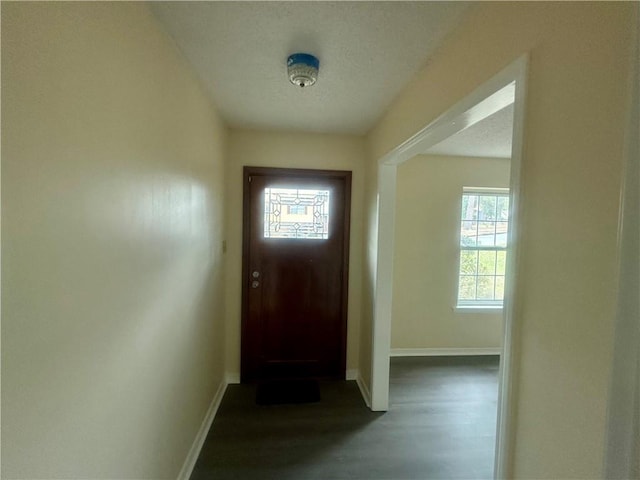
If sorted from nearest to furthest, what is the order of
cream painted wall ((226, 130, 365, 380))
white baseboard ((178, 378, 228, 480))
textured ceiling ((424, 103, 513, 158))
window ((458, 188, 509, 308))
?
white baseboard ((178, 378, 228, 480))
textured ceiling ((424, 103, 513, 158))
cream painted wall ((226, 130, 365, 380))
window ((458, 188, 509, 308))

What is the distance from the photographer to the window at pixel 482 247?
140 inches

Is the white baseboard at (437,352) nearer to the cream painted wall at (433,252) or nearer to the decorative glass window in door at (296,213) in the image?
the cream painted wall at (433,252)

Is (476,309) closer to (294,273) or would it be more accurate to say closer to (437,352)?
(437,352)

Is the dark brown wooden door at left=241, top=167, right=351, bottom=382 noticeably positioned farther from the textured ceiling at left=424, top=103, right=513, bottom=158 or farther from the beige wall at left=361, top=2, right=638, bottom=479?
the beige wall at left=361, top=2, right=638, bottom=479

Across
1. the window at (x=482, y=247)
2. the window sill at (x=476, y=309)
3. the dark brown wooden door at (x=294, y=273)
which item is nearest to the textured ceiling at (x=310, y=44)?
the dark brown wooden door at (x=294, y=273)

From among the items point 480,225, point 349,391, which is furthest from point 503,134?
point 349,391

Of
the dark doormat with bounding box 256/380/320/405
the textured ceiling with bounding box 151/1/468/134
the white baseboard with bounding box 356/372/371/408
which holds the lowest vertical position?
the dark doormat with bounding box 256/380/320/405

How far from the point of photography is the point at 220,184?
250cm

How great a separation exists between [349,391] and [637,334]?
2482 mm

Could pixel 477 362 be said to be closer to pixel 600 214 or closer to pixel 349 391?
pixel 349 391

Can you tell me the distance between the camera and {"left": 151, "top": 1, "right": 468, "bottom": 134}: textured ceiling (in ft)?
3.94

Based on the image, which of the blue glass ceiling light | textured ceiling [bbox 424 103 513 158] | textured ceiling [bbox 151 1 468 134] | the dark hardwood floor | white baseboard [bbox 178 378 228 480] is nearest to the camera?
textured ceiling [bbox 151 1 468 134]

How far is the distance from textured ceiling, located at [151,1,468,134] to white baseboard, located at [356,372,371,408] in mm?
2322

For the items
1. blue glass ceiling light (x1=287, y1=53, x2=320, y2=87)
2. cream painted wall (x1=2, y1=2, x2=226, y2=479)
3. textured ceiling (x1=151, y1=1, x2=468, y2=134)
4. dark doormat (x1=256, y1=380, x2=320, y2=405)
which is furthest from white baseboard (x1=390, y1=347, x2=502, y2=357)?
blue glass ceiling light (x1=287, y1=53, x2=320, y2=87)
